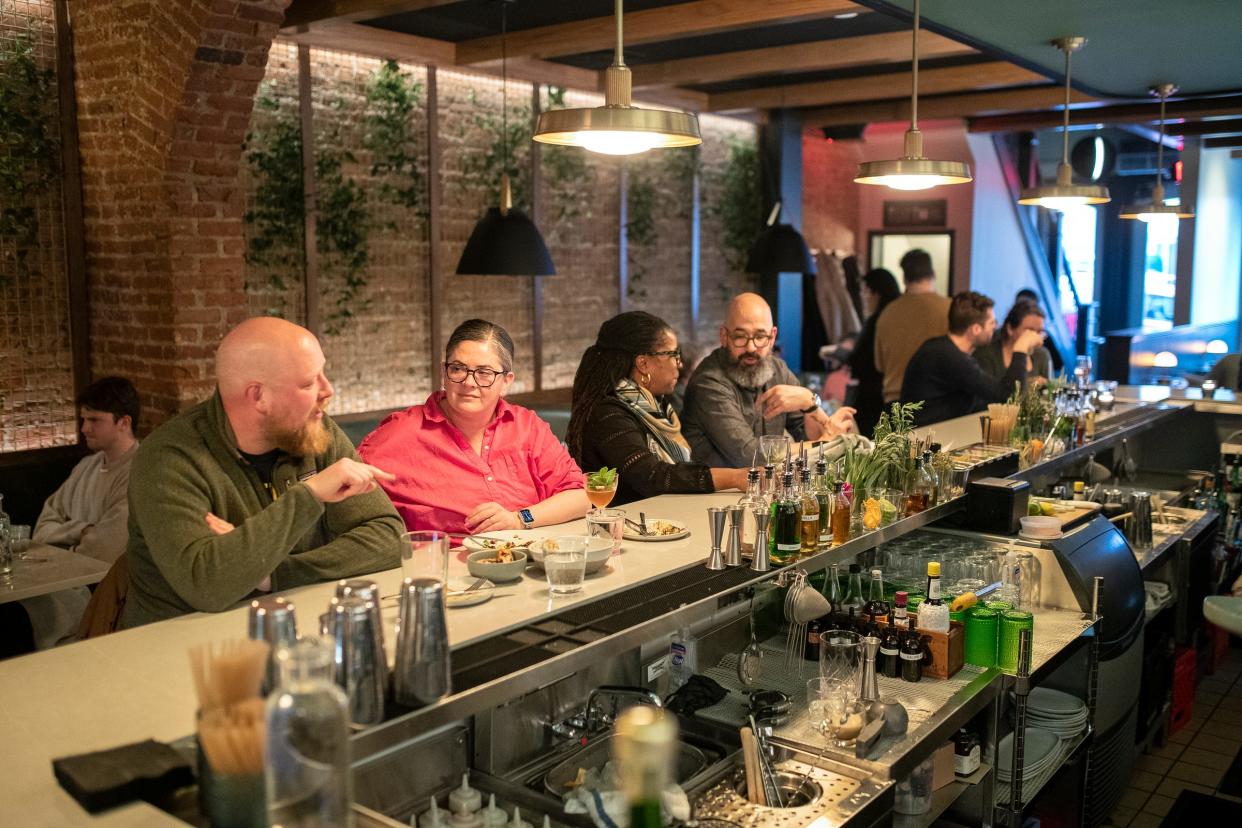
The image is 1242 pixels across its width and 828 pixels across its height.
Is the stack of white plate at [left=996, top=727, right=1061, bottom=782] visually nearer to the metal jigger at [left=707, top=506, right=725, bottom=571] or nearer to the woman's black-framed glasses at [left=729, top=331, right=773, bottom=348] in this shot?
the metal jigger at [left=707, top=506, right=725, bottom=571]

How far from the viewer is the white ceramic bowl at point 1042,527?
3.51m

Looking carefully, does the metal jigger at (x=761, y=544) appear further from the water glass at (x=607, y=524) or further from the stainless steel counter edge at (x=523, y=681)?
the water glass at (x=607, y=524)

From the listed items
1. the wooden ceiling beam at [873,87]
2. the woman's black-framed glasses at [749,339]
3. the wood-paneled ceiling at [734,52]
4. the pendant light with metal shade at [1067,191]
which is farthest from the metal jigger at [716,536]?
the wooden ceiling beam at [873,87]

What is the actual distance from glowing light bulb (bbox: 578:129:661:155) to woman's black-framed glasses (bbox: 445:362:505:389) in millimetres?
795

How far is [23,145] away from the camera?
562 centimetres

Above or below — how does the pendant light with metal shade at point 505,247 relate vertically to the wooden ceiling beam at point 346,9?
below

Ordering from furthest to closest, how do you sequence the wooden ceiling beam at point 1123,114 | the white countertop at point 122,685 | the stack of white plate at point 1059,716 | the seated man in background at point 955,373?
the wooden ceiling beam at point 1123,114
the seated man in background at point 955,373
the stack of white plate at point 1059,716
the white countertop at point 122,685

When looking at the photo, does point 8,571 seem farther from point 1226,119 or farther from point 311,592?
point 1226,119

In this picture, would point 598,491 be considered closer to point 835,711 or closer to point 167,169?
point 835,711

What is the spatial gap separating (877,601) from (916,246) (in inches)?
368

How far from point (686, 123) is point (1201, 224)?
541 inches

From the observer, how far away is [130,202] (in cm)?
556

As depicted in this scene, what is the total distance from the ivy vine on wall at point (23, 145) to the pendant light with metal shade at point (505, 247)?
2214 millimetres

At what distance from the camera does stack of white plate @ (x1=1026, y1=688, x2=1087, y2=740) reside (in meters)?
3.48
